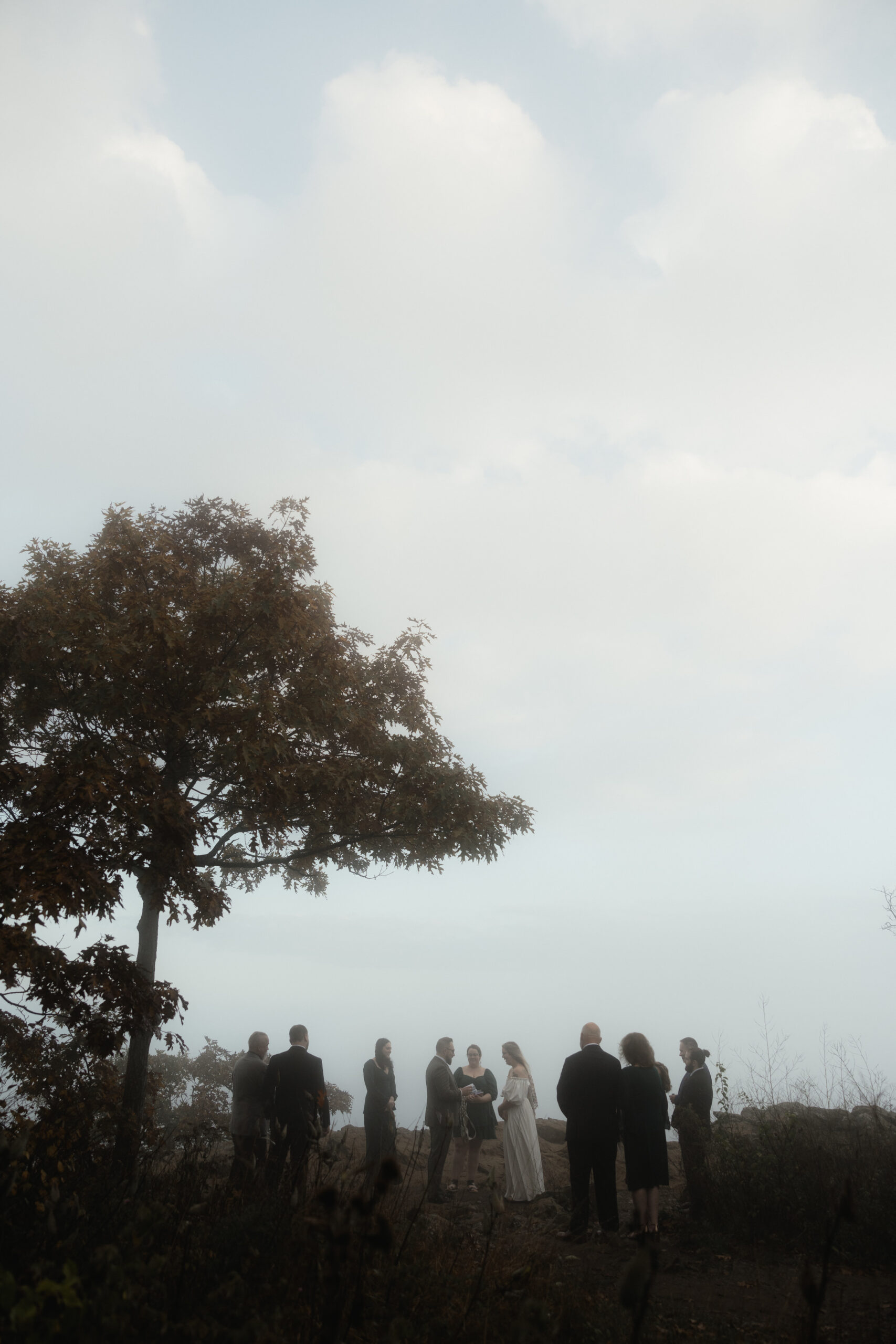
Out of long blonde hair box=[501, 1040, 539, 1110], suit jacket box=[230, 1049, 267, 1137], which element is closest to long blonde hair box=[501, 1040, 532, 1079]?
long blonde hair box=[501, 1040, 539, 1110]

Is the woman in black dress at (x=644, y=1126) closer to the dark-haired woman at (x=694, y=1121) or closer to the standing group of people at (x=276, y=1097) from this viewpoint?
the dark-haired woman at (x=694, y=1121)

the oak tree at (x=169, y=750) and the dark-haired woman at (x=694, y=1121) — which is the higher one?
the oak tree at (x=169, y=750)

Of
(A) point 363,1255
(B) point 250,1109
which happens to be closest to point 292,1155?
(B) point 250,1109

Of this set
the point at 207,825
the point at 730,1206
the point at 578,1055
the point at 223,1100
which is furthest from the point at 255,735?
the point at 223,1100

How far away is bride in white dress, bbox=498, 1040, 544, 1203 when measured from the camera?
29.9 ft

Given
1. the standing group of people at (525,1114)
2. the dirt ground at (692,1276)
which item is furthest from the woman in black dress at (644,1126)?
the dirt ground at (692,1276)

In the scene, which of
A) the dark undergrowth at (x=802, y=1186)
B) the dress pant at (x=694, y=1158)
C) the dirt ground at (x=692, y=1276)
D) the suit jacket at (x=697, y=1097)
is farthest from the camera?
the suit jacket at (x=697, y=1097)

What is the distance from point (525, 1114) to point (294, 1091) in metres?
3.10

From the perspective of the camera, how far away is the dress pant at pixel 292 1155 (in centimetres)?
509

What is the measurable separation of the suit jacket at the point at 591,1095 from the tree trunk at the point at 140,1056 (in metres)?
4.20

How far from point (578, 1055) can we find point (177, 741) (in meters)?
6.01

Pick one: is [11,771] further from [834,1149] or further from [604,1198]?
[834,1149]

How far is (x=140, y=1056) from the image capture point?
938 centimetres

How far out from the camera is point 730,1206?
7.60m
